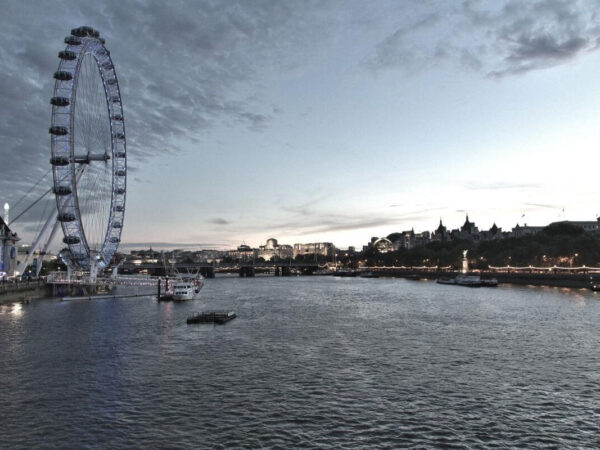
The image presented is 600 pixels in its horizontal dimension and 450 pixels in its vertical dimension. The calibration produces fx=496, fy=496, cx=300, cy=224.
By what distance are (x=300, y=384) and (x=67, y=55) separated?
3194 inches

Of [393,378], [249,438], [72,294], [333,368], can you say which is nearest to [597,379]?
[393,378]

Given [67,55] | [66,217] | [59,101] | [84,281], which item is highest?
[67,55]

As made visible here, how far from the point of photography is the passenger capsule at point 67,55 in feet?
293

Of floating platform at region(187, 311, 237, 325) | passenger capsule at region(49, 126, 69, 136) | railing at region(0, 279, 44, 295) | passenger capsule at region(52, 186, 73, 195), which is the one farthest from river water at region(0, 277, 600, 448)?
passenger capsule at region(49, 126, 69, 136)

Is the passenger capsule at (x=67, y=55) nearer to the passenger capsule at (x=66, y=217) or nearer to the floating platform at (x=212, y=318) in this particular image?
the passenger capsule at (x=66, y=217)

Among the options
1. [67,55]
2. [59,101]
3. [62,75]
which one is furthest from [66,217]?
[67,55]

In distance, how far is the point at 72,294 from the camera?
117 m

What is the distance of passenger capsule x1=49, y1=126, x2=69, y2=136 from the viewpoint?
92.3 m

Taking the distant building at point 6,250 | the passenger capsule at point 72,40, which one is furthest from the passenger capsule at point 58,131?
the distant building at point 6,250

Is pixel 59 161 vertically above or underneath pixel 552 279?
above

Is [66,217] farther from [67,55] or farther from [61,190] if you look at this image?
[67,55]

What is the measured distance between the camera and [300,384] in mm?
34312

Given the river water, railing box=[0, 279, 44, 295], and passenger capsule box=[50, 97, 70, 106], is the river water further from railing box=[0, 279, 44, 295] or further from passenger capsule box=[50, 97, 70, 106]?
passenger capsule box=[50, 97, 70, 106]

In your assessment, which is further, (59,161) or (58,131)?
(59,161)
